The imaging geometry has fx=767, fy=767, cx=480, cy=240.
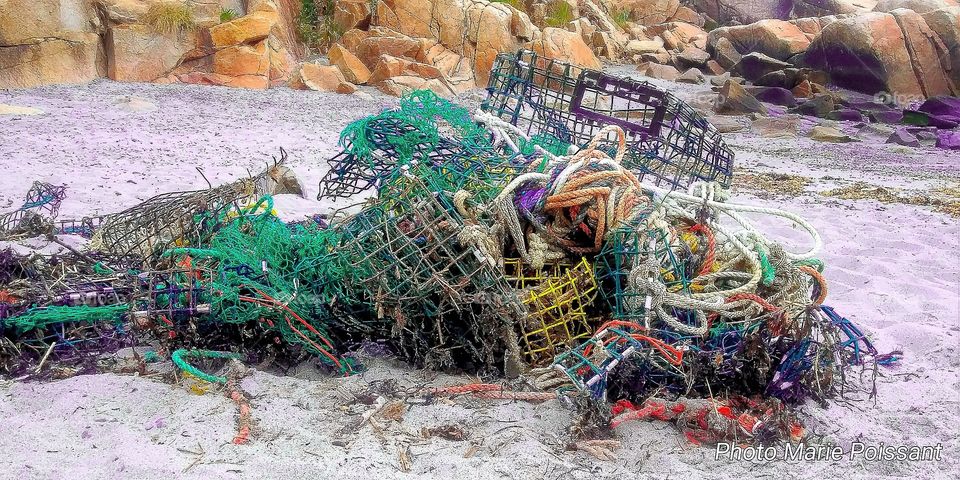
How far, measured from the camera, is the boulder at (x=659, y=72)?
18.8 meters

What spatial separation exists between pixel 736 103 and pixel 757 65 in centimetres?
519

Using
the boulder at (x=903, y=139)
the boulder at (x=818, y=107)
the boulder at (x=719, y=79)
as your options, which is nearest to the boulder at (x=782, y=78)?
the boulder at (x=719, y=79)

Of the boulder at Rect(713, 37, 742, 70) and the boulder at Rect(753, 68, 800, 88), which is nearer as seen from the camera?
the boulder at Rect(753, 68, 800, 88)

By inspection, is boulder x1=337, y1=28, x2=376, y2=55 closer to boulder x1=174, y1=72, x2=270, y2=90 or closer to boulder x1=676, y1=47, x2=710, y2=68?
boulder x1=174, y1=72, x2=270, y2=90

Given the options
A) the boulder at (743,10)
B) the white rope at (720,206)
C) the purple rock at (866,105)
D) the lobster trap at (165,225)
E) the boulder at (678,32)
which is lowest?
the purple rock at (866,105)

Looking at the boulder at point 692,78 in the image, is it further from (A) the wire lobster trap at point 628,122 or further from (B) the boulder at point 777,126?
(A) the wire lobster trap at point 628,122

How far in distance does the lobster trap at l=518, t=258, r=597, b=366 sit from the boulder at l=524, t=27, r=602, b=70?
42.5ft

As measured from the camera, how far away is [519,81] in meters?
4.12

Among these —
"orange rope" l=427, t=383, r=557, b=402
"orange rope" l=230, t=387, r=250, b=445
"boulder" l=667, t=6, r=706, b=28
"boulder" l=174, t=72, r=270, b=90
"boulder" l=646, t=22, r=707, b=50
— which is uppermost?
"boulder" l=667, t=6, r=706, b=28

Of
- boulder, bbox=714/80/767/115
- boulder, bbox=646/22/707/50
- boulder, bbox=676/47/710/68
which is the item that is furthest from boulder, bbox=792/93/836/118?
boulder, bbox=646/22/707/50

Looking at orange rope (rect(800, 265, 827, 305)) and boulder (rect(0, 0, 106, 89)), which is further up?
orange rope (rect(800, 265, 827, 305))

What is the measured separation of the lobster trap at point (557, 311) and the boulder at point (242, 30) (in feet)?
34.6

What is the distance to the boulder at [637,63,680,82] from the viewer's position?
1880 cm

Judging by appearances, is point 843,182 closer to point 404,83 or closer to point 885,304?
point 885,304
